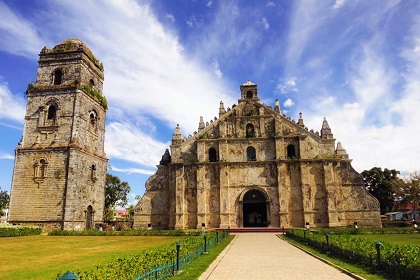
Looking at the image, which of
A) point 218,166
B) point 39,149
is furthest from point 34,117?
point 218,166

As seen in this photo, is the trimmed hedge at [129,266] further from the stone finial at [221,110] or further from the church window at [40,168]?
the stone finial at [221,110]

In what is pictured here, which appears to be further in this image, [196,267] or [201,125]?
[201,125]

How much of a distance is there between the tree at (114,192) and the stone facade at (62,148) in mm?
23654

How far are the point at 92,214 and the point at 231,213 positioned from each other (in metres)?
15.0

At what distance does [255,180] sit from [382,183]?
33829 millimetres

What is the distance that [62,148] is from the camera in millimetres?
33875

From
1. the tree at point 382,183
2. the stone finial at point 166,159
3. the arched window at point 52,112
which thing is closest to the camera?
the arched window at point 52,112

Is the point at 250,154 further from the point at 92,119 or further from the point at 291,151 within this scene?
the point at 92,119

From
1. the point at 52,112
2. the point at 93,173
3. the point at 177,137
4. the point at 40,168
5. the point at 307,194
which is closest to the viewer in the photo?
the point at 40,168

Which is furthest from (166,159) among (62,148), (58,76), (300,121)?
(300,121)

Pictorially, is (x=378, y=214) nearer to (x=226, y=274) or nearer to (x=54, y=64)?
(x=226, y=274)

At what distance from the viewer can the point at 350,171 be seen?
36.1 metres

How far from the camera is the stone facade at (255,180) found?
34.8 metres

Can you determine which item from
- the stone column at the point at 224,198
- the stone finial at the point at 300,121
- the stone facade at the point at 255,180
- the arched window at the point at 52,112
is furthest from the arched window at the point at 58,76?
the stone finial at the point at 300,121
